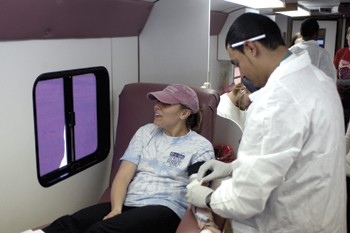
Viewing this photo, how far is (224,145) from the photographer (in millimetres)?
2795

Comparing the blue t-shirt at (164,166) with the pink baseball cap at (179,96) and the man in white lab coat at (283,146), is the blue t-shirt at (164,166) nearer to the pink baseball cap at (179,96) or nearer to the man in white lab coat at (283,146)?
the pink baseball cap at (179,96)

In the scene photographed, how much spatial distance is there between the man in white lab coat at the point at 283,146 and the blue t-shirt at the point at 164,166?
607mm

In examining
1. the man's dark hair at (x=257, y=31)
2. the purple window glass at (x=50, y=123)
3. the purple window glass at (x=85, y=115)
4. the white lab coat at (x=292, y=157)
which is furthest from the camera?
the purple window glass at (x=85, y=115)

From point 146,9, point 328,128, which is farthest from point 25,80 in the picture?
point 328,128

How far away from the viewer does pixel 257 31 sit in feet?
4.46

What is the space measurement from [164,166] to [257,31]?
0.97 meters

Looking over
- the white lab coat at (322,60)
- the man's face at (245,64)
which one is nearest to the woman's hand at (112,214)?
the man's face at (245,64)

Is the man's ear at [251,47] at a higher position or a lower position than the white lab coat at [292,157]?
higher

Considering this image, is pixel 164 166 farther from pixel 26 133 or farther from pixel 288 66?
pixel 288 66

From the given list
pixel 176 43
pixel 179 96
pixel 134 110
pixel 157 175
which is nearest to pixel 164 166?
pixel 157 175

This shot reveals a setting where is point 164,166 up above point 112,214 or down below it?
above

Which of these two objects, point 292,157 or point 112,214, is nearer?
point 292,157

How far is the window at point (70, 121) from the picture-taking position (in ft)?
7.33

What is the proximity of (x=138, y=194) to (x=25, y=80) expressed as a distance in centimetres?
82
